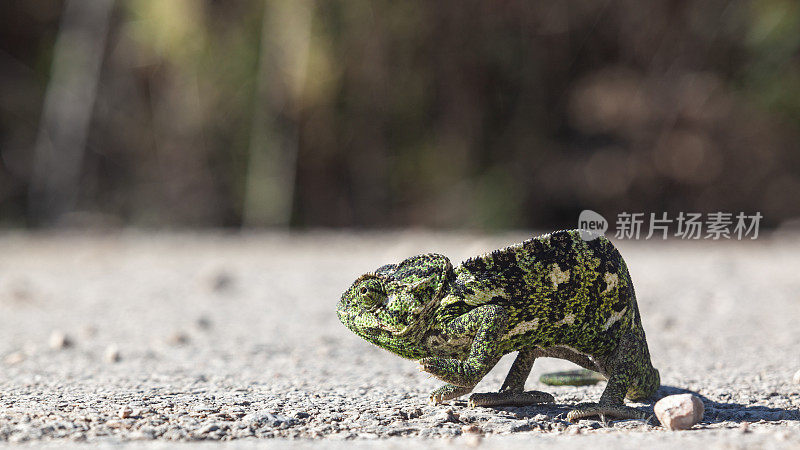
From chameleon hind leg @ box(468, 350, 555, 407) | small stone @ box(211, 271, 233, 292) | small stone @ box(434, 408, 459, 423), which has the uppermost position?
small stone @ box(211, 271, 233, 292)

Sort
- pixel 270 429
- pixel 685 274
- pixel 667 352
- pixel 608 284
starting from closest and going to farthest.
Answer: pixel 270 429 < pixel 608 284 < pixel 667 352 < pixel 685 274

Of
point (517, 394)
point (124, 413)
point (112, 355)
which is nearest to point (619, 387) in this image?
point (517, 394)

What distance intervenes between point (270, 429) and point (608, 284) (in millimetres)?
982

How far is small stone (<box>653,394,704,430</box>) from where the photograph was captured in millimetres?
2342

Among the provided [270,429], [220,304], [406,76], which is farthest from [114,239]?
[270,429]

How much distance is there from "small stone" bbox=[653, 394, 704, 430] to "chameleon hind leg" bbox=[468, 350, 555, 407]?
1.17ft

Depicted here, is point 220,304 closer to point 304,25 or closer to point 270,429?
point 270,429

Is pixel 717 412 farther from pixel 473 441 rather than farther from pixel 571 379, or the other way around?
pixel 473 441

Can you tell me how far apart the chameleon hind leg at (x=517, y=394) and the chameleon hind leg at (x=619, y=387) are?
0.49ft

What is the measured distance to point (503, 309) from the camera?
7.80 feet

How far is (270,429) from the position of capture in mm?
2334

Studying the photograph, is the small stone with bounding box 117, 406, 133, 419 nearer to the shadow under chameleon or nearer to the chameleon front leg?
the chameleon front leg

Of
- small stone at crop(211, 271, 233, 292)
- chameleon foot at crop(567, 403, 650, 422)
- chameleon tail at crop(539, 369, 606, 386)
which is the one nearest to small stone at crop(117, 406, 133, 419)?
chameleon foot at crop(567, 403, 650, 422)

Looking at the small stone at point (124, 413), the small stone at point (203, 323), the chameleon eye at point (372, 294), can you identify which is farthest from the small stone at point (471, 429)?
the small stone at point (203, 323)
